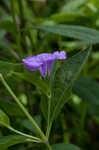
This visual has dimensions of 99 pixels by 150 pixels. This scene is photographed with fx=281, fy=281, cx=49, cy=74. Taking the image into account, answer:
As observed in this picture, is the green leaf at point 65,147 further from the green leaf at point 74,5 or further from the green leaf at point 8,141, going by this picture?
the green leaf at point 74,5

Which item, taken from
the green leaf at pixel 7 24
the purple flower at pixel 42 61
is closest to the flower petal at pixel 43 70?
the purple flower at pixel 42 61

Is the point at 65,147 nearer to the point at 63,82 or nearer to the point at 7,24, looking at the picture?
the point at 63,82

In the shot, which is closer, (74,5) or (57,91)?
(57,91)

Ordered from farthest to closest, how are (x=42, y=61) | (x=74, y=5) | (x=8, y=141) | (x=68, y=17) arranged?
(x=74, y=5) < (x=68, y=17) < (x=42, y=61) < (x=8, y=141)

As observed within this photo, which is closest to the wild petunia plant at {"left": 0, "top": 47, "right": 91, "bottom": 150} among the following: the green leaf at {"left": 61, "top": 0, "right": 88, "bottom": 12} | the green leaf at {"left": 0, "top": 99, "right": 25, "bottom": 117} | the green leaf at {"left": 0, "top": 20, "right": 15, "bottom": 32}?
the green leaf at {"left": 0, "top": 99, "right": 25, "bottom": 117}

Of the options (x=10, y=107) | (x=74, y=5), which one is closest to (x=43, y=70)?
(x=10, y=107)

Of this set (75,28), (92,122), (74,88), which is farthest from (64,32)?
(92,122)

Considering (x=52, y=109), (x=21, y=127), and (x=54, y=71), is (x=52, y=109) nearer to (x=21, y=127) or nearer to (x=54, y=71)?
(x=54, y=71)

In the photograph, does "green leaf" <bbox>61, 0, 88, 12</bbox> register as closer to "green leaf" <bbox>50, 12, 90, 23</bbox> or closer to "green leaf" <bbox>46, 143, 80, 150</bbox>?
"green leaf" <bbox>50, 12, 90, 23</bbox>
